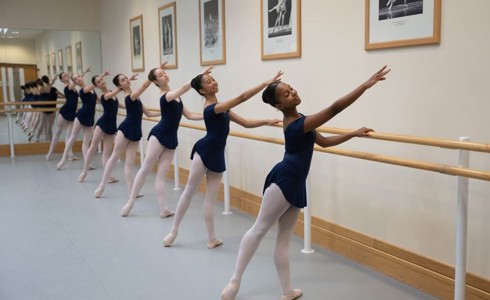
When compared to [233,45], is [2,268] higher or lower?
lower

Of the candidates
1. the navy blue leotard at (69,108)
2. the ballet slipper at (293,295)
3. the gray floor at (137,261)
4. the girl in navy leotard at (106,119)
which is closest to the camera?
the ballet slipper at (293,295)

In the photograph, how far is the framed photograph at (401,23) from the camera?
125 inches

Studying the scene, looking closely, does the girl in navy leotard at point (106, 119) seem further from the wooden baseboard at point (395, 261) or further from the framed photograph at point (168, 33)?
the wooden baseboard at point (395, 261)

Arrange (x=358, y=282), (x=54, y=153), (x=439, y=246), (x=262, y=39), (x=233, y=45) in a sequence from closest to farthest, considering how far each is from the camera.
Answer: (x=439, y=246)
(x=358, y=282)
(x=262, y=39)
(x=233, y=45)
(x=54, y=153)

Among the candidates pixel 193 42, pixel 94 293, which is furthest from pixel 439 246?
pixel 193 42

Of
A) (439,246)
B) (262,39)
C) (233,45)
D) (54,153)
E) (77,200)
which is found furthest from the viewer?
(54,153)

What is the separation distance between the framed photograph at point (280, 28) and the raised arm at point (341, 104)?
6.02 feet

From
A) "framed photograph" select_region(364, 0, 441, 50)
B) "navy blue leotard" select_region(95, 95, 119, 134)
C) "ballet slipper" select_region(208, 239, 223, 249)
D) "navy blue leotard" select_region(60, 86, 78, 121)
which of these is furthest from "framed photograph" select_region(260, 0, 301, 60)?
"navy blue leotard" select_region(60, 86, 78, 121)

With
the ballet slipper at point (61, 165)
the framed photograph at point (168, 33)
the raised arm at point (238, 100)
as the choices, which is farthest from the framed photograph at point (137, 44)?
the raised arm at point (238, 100)

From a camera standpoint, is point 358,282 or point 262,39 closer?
point 358,282

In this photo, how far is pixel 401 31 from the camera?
340 cm

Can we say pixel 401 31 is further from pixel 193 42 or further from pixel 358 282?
pixel 193 42

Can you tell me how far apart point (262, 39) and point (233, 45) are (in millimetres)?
696

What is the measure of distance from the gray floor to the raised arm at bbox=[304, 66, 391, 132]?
4.12 ft
